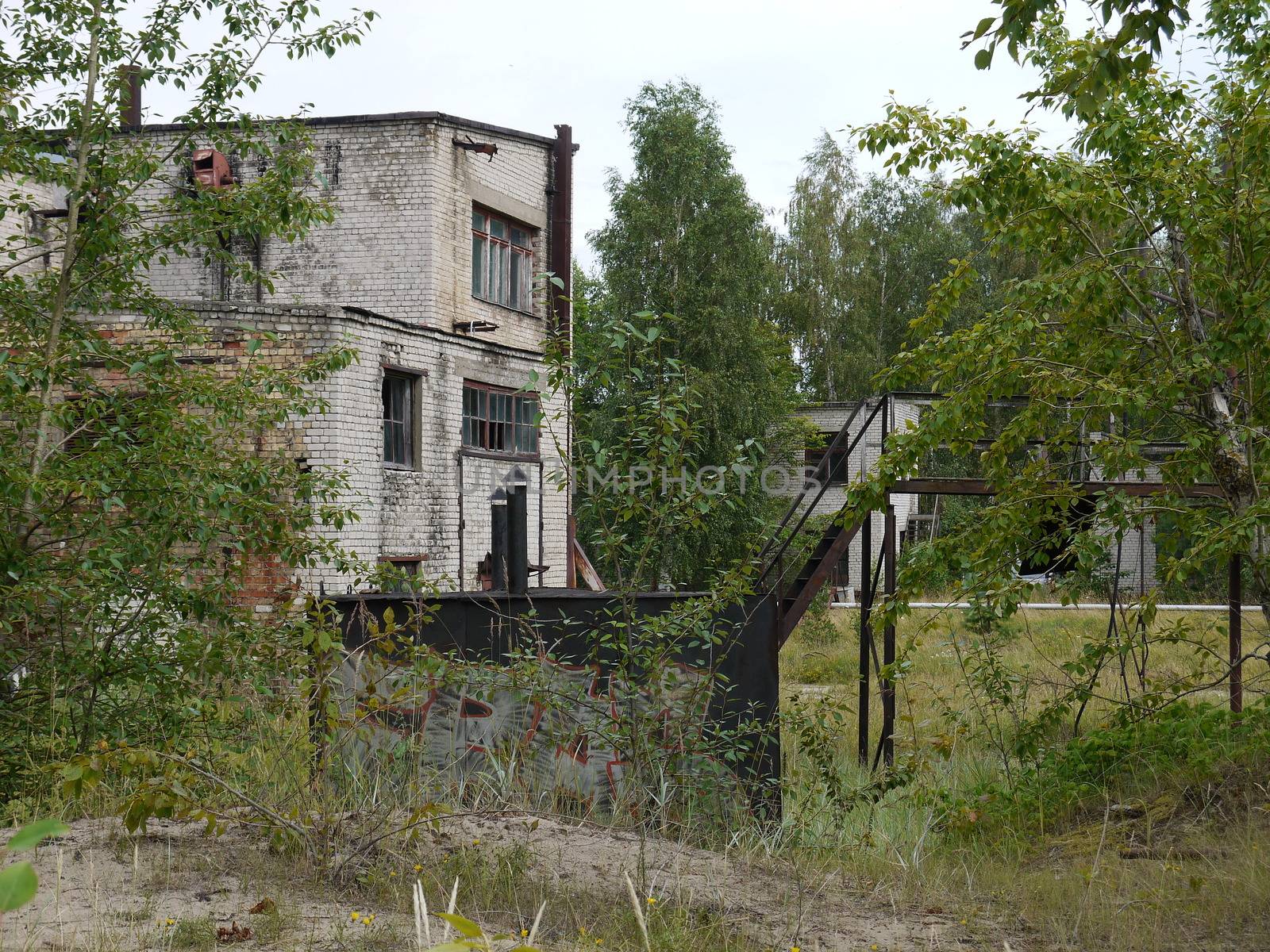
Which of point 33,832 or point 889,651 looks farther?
point 889,651

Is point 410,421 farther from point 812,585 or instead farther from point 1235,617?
point 1235,617

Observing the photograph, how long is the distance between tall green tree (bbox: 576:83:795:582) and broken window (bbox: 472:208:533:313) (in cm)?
631

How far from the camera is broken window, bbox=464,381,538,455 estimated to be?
17.8 m

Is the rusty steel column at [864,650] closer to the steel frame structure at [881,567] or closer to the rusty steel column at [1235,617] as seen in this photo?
the steel frame structure at [881,567]

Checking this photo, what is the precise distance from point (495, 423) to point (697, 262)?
11.1 metres

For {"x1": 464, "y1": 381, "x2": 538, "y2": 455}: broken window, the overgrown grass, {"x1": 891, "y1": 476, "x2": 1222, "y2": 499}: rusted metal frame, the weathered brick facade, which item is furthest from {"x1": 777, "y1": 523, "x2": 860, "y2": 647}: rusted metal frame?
{"x1": 464, "y1": 381, "x2": 538, "y2": 455}: broken window

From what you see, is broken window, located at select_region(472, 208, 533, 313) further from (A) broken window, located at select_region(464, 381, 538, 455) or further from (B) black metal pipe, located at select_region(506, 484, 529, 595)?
(B) black metal pipe, located at select_region(506, 484, 529, 595)

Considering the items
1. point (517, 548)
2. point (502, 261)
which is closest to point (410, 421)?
point (502, 261)

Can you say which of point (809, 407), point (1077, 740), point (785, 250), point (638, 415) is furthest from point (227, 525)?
point (785, 250)

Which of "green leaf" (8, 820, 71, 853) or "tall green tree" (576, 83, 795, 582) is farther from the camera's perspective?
"tall green tree" (576, 83, 795, 582)

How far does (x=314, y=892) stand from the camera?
16.1 feet

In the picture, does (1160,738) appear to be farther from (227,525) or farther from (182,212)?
(182,212)

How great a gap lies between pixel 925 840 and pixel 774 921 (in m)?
2.96

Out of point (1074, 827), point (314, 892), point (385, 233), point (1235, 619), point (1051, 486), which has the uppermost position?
point (385, 233)
